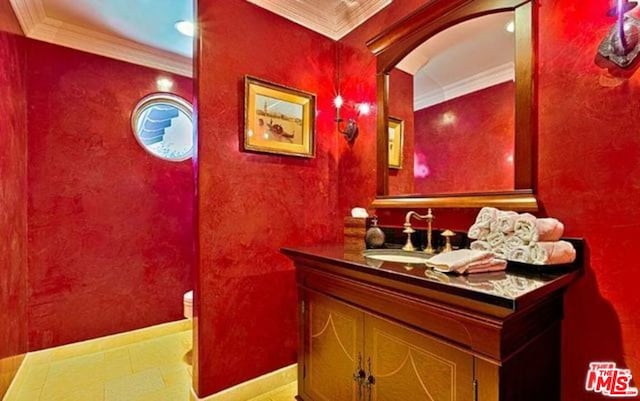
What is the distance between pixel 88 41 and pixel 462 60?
2.76m

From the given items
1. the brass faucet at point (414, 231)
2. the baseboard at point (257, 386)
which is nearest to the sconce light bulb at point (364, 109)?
the brass faucet at point (414, 231)

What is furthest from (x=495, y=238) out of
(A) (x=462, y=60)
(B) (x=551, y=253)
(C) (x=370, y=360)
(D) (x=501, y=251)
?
(A) (x=462, y=60)

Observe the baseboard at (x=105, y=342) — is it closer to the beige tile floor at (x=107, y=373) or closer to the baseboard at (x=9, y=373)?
the beige tile floor at (x=107, y=373)

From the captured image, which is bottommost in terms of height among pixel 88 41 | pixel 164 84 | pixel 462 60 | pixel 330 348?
pixel 330 348

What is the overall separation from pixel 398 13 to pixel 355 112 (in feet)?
2.03

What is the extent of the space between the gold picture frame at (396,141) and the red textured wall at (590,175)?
712mm

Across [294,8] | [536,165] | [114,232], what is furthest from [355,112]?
[114,232]

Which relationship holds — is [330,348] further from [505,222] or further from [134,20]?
[134,20]

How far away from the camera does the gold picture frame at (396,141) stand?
5.91ft

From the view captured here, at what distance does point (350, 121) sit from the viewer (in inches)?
81.7

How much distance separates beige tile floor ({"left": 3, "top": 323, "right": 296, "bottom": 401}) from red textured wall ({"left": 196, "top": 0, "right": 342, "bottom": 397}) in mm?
346

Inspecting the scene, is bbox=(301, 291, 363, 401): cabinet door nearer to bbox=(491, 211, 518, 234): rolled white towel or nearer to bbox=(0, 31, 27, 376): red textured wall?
bbox=(491, 211, 518, 234): rolled white towel

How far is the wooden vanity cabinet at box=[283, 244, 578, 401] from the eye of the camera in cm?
82
